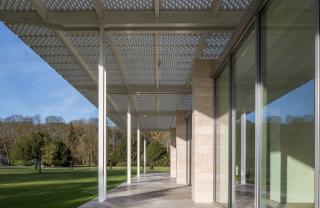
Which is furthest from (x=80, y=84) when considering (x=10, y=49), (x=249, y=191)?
(x=10, y=49)

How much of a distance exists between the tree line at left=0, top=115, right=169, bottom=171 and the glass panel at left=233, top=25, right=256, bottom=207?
4426 centimetres

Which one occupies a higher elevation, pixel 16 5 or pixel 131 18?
pixel 16 5

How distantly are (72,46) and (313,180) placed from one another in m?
10.6

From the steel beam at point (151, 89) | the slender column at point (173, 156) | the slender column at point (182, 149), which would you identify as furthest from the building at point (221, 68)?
the slender column at point (173, 156)

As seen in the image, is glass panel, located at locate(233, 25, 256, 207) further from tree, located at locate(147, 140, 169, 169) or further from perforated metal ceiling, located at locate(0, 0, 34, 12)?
tree, located at locate(147, 140, 169, 169)

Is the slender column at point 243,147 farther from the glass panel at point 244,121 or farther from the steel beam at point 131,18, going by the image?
the steel beam at point 131,18

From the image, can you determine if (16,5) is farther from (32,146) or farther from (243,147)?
(32,146)

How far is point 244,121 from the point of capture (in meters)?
9.55

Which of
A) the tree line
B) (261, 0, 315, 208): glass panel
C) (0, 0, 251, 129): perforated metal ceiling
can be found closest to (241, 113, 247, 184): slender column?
(261, 0, 315, 208): glass panel

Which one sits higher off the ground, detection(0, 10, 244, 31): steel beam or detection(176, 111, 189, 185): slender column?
detection(0, 10, 244, 31): steel beam

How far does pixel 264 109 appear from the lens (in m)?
7.53

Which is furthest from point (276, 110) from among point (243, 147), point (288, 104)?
point (243, 147)

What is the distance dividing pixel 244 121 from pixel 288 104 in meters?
3.48

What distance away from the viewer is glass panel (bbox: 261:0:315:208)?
17.2ft
